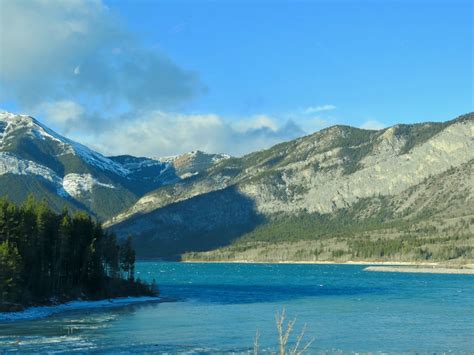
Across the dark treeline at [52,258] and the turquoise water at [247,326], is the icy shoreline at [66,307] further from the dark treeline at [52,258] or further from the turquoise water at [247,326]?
the turquoise water at [247,326]

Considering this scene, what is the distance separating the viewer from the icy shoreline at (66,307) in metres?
84.8

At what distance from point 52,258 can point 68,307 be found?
1014 centimetres

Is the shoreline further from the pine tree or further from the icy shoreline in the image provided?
the pine tree

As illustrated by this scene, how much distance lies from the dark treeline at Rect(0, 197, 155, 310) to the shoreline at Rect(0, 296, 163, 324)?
5.26ft

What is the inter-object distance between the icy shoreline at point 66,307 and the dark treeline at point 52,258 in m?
1.64

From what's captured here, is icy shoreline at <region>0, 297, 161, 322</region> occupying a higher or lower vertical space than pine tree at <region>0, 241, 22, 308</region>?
lower

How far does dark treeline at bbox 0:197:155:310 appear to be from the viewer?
90500 millimetres

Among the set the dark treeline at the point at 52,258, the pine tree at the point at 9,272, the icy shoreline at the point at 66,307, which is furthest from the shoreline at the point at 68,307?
A: the pine tree at the point at 9,272

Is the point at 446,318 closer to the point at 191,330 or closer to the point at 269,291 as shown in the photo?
the point at 191,330

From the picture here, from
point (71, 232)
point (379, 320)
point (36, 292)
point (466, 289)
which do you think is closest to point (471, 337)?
point (379, 320)

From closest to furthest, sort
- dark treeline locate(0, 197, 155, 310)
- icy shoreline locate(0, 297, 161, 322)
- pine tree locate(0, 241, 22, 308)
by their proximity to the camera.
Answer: icy shoreline locate(0, 297, 161, 322), pine tree locate(0, 241, 22, 308), dark treeline locate(0, 197, 155, 310)

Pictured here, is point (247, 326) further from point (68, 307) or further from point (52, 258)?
point (52, 258)

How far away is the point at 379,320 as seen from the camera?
8512cm

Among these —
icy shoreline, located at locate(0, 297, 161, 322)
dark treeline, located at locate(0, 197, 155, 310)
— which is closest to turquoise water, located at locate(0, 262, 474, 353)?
icy shoreline, located at locate(0, 297, 161, 322)
